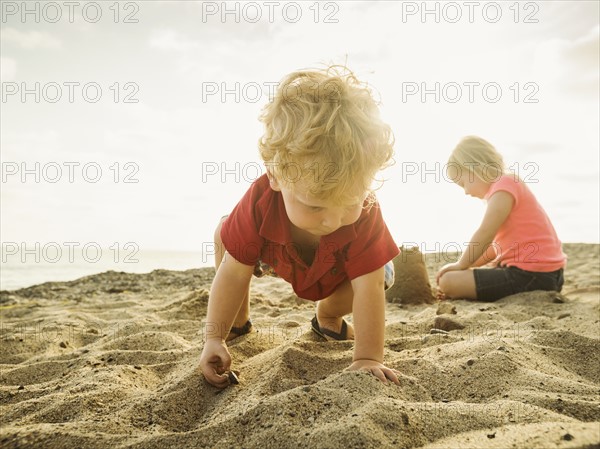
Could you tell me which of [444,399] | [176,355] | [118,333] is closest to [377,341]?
[444,399]

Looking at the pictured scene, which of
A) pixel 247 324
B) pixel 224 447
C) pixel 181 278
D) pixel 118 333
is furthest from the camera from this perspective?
pixel 181 278

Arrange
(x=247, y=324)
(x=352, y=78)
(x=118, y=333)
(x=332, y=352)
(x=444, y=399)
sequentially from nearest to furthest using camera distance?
(x=444, y=399), (x=352, y=78), (x=332, y=352), (x=247, y=324), (x=118, y=333)

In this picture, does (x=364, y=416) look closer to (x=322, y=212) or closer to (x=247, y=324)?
(x=322, y=212)

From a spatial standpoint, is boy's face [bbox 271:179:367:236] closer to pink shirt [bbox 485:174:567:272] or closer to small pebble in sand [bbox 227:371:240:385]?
small pebble in sand [bbox 227:371:240:385]

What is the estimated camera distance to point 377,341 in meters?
2.15

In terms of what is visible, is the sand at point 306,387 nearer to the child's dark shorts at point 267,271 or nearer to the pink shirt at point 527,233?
the child's dark shorts at point 267,271

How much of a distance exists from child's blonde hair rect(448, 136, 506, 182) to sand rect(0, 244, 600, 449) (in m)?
1.33

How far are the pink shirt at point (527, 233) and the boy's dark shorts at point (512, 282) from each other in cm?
6

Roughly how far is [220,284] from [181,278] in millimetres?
5333

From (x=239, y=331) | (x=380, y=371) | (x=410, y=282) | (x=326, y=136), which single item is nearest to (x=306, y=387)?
(x=380, y=371)

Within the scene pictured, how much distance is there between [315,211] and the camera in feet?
6.57

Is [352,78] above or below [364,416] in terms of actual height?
above

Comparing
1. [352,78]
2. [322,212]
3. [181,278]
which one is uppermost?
[352,78]

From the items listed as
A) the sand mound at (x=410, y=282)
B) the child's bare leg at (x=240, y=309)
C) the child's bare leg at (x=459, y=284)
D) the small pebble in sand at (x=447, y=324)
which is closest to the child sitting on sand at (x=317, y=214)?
the child's bare leg at (x=240, y=309)
